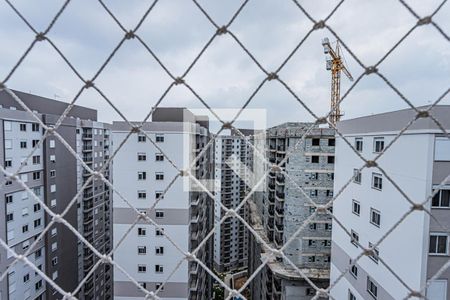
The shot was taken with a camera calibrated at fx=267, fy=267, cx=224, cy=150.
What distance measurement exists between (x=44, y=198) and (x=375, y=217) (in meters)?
5.09

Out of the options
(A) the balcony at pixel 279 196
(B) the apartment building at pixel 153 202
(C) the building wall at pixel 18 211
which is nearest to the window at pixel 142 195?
(B) the apartment building at pixel 153 202

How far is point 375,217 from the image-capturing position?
2336 millimetres

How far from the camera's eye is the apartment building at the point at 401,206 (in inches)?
71.7

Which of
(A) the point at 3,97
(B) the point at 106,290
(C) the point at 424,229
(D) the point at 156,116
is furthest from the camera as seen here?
(B) the point at 106,290

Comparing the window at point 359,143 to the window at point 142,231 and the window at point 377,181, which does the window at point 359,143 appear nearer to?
the window at point 377,181

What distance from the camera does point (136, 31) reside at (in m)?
0.64

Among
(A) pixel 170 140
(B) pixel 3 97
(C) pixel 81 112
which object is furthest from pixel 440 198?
(C) pixel 81 112

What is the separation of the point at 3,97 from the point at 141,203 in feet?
9.58

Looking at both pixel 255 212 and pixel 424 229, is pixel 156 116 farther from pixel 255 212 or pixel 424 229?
pixel 255 212

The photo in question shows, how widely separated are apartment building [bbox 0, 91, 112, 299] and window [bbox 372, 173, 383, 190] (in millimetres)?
2889

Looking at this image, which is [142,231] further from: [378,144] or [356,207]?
[378,144]

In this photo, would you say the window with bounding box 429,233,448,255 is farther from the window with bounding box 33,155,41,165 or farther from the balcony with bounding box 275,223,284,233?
the window with bounding box 33,155,41,165

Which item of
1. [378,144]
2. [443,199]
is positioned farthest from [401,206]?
[378,144]

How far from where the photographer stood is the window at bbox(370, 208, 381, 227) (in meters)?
2.29
